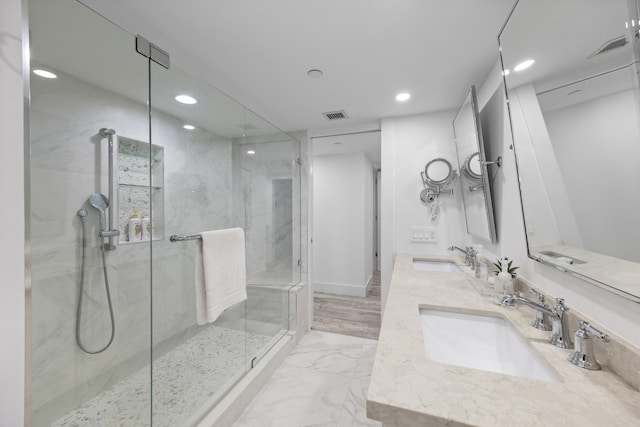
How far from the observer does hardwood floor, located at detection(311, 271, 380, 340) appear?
8.79 ft

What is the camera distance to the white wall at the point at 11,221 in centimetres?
67

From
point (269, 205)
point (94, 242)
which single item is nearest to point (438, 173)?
point (269, 205)

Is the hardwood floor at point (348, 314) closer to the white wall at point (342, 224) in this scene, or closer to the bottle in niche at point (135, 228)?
the white wall at point (342, 224)

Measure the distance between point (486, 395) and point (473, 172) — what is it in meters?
1.57

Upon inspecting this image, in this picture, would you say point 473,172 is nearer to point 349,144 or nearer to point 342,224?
point 349,144

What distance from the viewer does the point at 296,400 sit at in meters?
1.67

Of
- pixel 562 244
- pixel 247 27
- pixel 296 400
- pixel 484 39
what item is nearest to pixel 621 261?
pixel 562 244

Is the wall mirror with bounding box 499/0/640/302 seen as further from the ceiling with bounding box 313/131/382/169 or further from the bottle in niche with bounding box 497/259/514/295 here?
the ceiling with bounding box 313/131/382/169

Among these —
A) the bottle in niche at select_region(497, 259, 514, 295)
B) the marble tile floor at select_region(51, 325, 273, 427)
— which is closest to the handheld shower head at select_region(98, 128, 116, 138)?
the marble tile floor at select_region(51, 325, 273, 427)

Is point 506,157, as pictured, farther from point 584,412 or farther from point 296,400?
point 296,400

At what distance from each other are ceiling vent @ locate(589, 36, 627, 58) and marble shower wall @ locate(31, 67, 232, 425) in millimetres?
1880

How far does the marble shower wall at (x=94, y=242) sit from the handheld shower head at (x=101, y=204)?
3cm

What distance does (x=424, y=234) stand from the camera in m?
2.31

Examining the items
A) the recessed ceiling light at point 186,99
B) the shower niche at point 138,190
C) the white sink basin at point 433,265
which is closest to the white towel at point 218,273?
the shower niche at point 138,190
